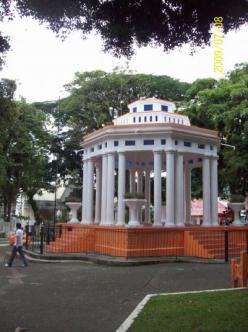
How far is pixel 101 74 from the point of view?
3841 centimetres

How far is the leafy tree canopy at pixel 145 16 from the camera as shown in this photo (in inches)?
271

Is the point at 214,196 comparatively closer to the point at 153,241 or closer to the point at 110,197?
the point at 153,241

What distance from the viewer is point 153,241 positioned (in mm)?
17922

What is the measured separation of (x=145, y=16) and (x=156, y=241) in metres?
12.0

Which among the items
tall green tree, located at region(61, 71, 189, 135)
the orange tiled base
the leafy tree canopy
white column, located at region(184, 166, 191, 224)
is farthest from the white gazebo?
tall green tree, located at region(61, 71, 189, 135)

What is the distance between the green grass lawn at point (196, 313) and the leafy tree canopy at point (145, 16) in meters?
4.31

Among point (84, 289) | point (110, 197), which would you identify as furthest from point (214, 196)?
point (84, 289)

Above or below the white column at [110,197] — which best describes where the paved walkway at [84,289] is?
below

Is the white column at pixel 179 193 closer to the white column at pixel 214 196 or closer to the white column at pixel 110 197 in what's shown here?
the white column at pixel 214 196

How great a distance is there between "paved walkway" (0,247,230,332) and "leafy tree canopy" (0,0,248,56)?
4.63 metres

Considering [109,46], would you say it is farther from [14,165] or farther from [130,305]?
[14,165]

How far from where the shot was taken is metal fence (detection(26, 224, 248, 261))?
57.3 ft

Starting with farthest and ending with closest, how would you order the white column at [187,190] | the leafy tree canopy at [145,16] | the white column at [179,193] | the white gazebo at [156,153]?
1. the white column at [187,190]
2. the white column at [179,193]
3. the white gazebo at [156,153]
4. the leafy tree canopy at [145,16]

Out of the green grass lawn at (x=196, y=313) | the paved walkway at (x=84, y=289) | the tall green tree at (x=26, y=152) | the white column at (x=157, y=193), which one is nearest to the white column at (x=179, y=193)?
the white column at (x=157, y=193)
